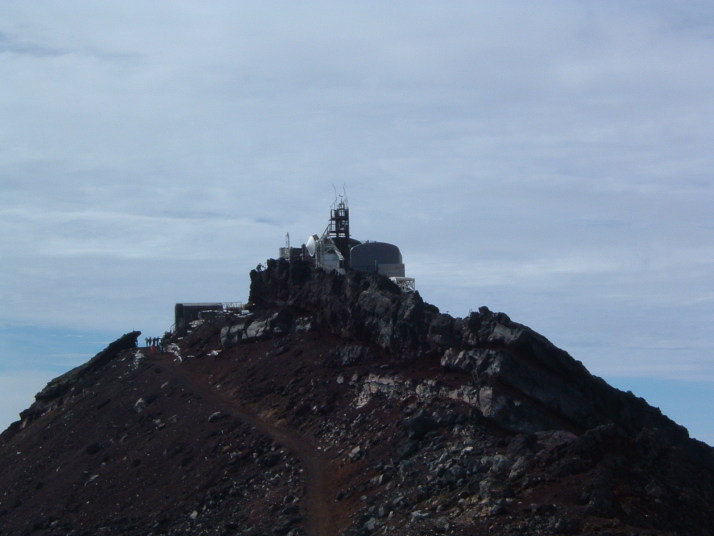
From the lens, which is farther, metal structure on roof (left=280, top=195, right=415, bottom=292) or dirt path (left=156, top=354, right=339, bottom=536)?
metal structure on roof (left=280, top=195, right=415, bottom=292)

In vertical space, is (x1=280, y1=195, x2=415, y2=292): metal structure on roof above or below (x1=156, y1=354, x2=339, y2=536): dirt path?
above

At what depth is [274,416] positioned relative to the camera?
53.0 meters

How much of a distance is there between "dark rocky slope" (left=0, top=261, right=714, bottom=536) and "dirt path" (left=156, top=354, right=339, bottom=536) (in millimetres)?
103

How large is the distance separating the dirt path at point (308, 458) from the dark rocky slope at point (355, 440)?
10cm

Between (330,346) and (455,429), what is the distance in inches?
619

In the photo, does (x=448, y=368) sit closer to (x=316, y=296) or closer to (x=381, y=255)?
(x=316, y=296)

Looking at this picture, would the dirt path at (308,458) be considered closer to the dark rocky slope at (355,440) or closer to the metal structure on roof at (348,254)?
the dark rocky slope at (355,440)

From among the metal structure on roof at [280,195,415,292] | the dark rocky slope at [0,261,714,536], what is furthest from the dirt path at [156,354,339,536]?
the metal structure on roof at [280,195,415,292]

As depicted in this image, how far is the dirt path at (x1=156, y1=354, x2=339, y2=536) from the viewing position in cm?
4094

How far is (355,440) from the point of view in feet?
154

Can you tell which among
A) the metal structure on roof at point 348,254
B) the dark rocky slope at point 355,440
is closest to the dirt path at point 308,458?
the dark rocky slope at point 355,440

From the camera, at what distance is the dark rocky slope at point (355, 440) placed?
36.5 metres

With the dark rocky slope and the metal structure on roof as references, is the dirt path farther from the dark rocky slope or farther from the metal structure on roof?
the metal structure on roof

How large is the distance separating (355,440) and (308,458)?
6.86ft
